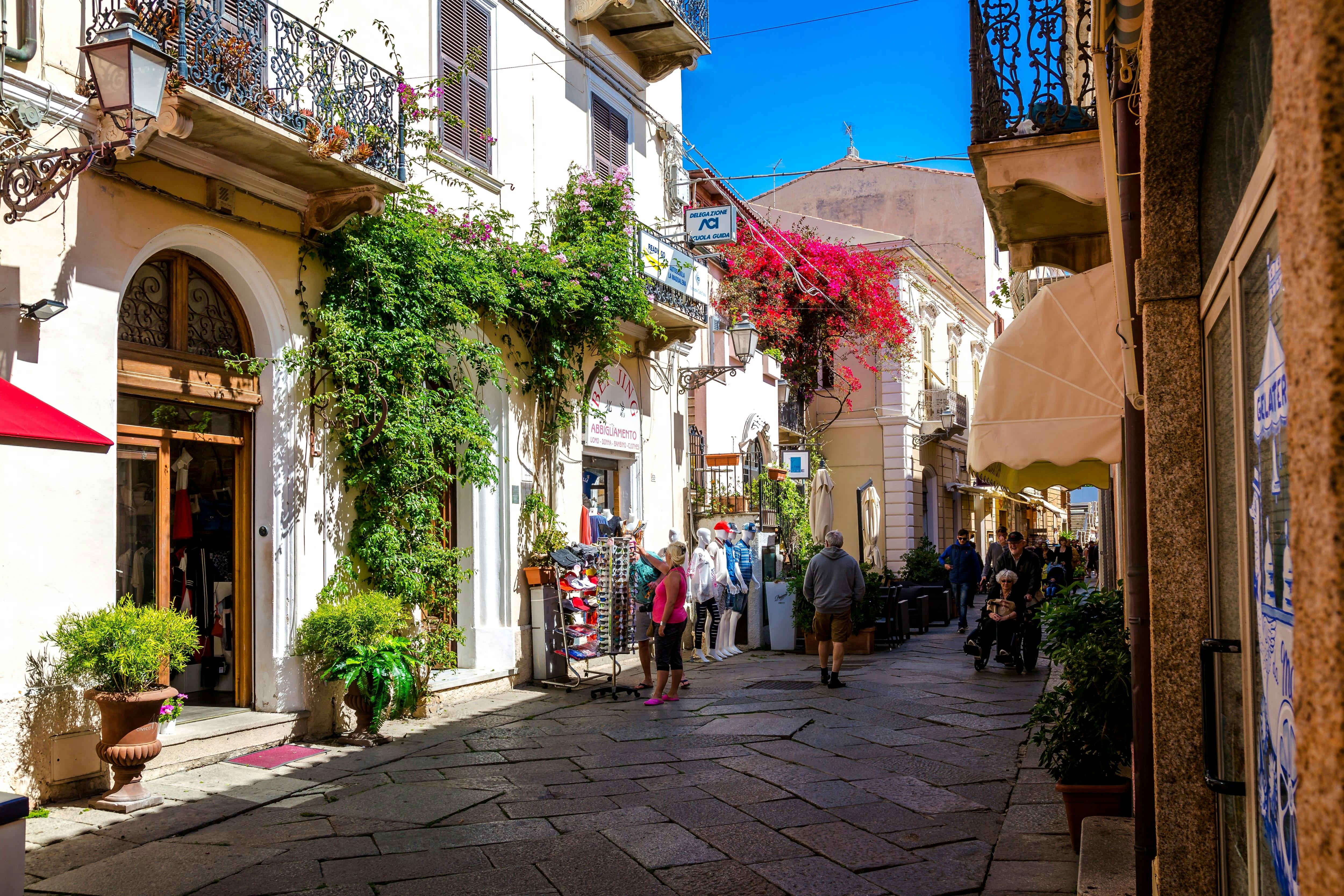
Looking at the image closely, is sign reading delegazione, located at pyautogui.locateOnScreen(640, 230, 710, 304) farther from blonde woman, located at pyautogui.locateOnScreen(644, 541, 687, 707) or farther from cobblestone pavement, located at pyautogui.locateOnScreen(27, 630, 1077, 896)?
cobblestone pavement, located at pyautogui.locateOnScreen(27, 630, 1077, 896)

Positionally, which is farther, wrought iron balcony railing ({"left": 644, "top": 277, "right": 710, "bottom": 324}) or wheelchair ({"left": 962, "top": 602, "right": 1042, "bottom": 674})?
wrought iron balcony railing ({"left": 644, "top": 277, "right": 710, "bottom": 324})

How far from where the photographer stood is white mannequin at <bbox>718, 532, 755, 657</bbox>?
601 inches

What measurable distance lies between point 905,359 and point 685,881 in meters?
23.9

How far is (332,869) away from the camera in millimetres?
5578

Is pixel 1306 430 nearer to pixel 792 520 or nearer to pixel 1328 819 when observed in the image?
pixel 1328 819

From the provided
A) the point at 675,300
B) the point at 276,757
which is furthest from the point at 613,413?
the point at 276,757

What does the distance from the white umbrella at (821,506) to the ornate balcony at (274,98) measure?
30.4 feet

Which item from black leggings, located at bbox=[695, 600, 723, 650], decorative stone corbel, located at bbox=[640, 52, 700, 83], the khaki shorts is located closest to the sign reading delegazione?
decorative stone corbel, located at bbox=[640, 52, 700, 83]

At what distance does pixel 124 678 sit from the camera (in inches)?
271

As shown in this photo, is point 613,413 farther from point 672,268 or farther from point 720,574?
point 720,574

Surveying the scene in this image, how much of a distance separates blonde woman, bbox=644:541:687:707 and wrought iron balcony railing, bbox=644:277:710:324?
13.3ft

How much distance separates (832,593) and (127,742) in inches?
287

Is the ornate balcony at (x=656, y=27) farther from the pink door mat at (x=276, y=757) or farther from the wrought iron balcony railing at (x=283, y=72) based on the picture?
the pink door mat at (x=276, y=757)

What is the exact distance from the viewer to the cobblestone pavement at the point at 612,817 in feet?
17.7
